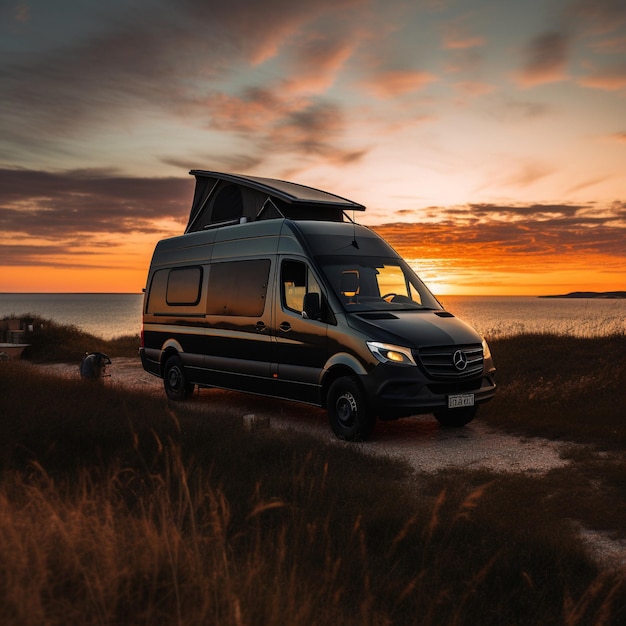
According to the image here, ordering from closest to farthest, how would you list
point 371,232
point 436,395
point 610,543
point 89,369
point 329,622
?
1. point 329,622
2. point 610,543
3. point 436,395
4. point 371,232
5. point 89,369

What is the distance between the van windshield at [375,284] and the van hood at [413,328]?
1.04 ft

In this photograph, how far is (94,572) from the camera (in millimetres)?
3191

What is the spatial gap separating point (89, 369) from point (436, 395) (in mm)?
8377

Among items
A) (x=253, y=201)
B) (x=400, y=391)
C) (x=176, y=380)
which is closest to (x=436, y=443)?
(x=400, y=391)

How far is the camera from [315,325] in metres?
9.06

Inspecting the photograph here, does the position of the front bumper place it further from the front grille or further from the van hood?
the van hood

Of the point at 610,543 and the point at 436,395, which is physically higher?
the point at 436,395

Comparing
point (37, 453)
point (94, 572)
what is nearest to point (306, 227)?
point (37, 453)

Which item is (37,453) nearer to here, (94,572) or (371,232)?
(94,572)

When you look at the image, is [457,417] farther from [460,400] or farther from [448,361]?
[448,361]

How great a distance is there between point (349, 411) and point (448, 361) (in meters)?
1.42

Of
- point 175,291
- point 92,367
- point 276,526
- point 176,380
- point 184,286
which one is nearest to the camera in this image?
point 276,526

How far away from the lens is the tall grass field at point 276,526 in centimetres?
324

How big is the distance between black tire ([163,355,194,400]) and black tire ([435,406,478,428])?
4.70 m
